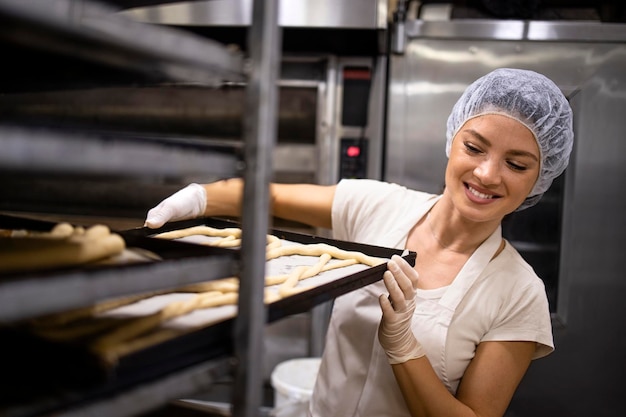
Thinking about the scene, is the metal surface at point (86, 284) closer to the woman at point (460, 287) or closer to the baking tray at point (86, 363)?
the baking tray at point (86, 363)

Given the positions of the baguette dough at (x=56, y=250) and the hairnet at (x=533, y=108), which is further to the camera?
the hairnet at (x=533, y=108)

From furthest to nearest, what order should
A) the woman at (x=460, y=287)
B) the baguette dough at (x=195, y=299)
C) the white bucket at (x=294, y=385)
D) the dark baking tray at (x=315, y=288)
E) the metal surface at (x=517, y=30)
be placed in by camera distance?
the metal surface at (x=517, y=30), the white bucket at (x=294, y=385), the woman at (x=460, y=287), the dark baking tray at (x=315, y=288), the baguette dough at (x=195, y=299)

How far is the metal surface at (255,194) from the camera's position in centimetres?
64

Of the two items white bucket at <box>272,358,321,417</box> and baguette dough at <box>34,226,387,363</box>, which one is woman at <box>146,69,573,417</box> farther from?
white bucket at <box>272,358,321,417</box>

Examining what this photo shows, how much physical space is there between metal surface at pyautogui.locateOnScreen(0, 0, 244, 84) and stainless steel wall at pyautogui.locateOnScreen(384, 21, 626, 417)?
193 cm

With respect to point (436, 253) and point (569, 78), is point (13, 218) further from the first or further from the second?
point (569, 78)

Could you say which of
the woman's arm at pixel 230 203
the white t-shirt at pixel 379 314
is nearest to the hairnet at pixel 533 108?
the white t-shirt at pixel 379 314

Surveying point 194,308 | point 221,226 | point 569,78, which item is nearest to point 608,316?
point 569,78

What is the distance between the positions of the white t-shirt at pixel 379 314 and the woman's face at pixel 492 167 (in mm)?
173

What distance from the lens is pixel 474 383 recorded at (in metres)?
1.36

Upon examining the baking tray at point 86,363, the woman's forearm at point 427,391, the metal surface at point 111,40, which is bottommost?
the woman's forearm at point 427,391

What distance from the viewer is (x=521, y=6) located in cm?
245

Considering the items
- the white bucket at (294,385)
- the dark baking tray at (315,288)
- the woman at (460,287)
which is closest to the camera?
the dark baking tray at (315,288)

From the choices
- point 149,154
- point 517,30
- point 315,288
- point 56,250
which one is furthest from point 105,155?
point 517,30
